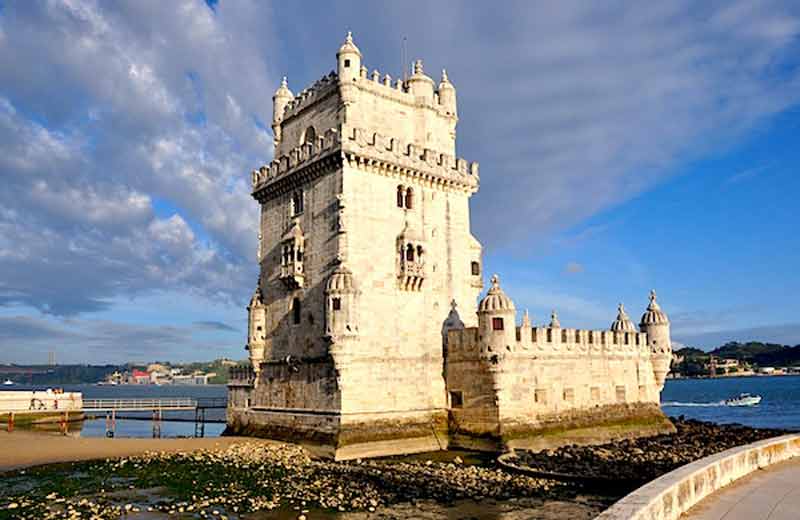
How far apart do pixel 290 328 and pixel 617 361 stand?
2029cm

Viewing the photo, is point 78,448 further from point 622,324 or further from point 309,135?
point 622,324

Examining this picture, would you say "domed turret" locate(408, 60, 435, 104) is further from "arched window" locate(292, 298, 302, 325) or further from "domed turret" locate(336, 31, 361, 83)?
"arched window" locate(292, 298, 302, 325)

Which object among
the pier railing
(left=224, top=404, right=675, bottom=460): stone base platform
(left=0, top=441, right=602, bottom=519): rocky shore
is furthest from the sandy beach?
the pier railing

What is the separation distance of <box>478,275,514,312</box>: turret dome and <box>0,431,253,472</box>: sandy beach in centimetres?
1549

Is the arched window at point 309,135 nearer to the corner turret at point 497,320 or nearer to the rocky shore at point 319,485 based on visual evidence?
the corner turret at point 497,320

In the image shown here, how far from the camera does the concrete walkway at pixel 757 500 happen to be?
11.5 metres

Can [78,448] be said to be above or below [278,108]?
below

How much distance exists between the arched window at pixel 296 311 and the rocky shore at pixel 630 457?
44.2ft

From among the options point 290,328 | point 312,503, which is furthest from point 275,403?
point 312,503

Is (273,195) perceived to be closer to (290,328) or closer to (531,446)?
(290,328)

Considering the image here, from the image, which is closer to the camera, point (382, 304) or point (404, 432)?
point (404, 432)

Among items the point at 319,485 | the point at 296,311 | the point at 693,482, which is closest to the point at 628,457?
the point at 319,485

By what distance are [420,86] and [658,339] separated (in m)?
23.0

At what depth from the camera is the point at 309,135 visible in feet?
125
